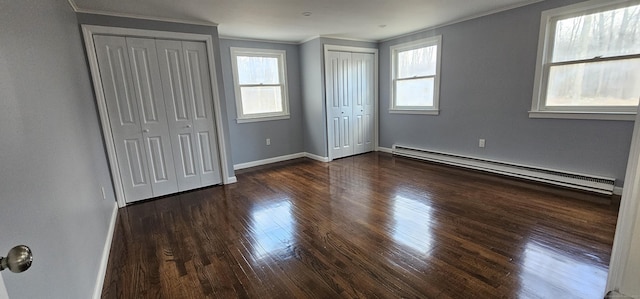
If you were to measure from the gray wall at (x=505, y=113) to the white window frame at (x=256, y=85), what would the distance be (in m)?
2.25

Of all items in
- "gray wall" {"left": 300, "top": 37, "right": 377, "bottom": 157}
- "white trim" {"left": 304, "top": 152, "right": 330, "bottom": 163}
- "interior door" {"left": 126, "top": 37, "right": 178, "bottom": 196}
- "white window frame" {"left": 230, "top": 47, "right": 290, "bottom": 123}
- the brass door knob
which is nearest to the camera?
the brass door knob

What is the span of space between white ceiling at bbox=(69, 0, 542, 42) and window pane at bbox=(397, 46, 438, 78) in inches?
16.4

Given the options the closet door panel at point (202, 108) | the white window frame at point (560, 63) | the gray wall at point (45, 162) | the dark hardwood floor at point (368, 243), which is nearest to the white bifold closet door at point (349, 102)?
the dark hardwood floor at point (368, 243)

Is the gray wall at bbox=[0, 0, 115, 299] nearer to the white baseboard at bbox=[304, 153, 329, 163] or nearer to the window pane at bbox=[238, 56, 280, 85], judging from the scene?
the window pane at bbox=[238, 56, 280, 85]

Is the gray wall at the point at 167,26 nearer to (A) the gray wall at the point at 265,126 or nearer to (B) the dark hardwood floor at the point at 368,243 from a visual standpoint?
(A) the gray wall at the point at 265,126

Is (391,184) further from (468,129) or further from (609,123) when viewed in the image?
(609,123)

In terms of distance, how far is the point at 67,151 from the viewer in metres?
1.69

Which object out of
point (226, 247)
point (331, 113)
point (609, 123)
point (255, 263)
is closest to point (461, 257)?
point (255, 263)

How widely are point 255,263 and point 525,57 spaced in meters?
3.84

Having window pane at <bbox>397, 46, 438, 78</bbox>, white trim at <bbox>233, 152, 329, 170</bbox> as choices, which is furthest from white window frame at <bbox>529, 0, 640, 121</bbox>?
white trim at <bbox>233, 152, 329, 170</bbox>

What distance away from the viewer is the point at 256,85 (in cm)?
486

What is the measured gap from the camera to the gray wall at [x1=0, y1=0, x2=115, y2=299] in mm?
968

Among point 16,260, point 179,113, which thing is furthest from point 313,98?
point 16,260

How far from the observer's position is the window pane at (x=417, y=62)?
15.2 feet
